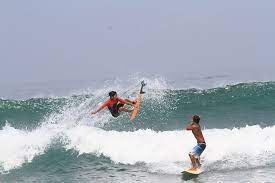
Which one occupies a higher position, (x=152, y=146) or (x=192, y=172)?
(x=152, y=146)

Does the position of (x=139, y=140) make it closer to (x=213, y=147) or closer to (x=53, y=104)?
(x=213, y=147)

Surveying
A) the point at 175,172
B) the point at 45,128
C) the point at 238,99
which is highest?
the point at 238,99

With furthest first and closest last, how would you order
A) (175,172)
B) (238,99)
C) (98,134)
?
(238,99) → (98,134) → (175,172)

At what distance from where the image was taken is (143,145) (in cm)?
1716

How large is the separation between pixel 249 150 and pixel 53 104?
64.5 feet

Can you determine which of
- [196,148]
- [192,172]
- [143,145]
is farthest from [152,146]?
[192,172]

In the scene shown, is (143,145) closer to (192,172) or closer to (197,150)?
(197,150)

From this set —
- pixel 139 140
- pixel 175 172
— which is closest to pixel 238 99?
pixel 139 140

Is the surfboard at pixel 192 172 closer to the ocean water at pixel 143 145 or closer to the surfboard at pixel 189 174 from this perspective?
the surfboard at pixel 189 174

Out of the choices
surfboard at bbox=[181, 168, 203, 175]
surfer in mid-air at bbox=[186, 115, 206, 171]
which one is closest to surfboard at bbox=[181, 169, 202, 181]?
surfboard at bbox=[181, 168, 203, 175]

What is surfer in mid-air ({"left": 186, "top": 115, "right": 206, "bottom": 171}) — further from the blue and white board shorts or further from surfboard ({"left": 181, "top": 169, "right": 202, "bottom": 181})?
surfboard ({"left": 181, "top": 169, "right": 202, "bottom": 181})

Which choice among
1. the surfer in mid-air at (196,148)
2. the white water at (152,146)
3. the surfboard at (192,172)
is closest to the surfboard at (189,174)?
the surfboard at (192,172)

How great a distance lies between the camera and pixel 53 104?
32.4 metres

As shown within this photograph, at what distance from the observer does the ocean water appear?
1367 cm
